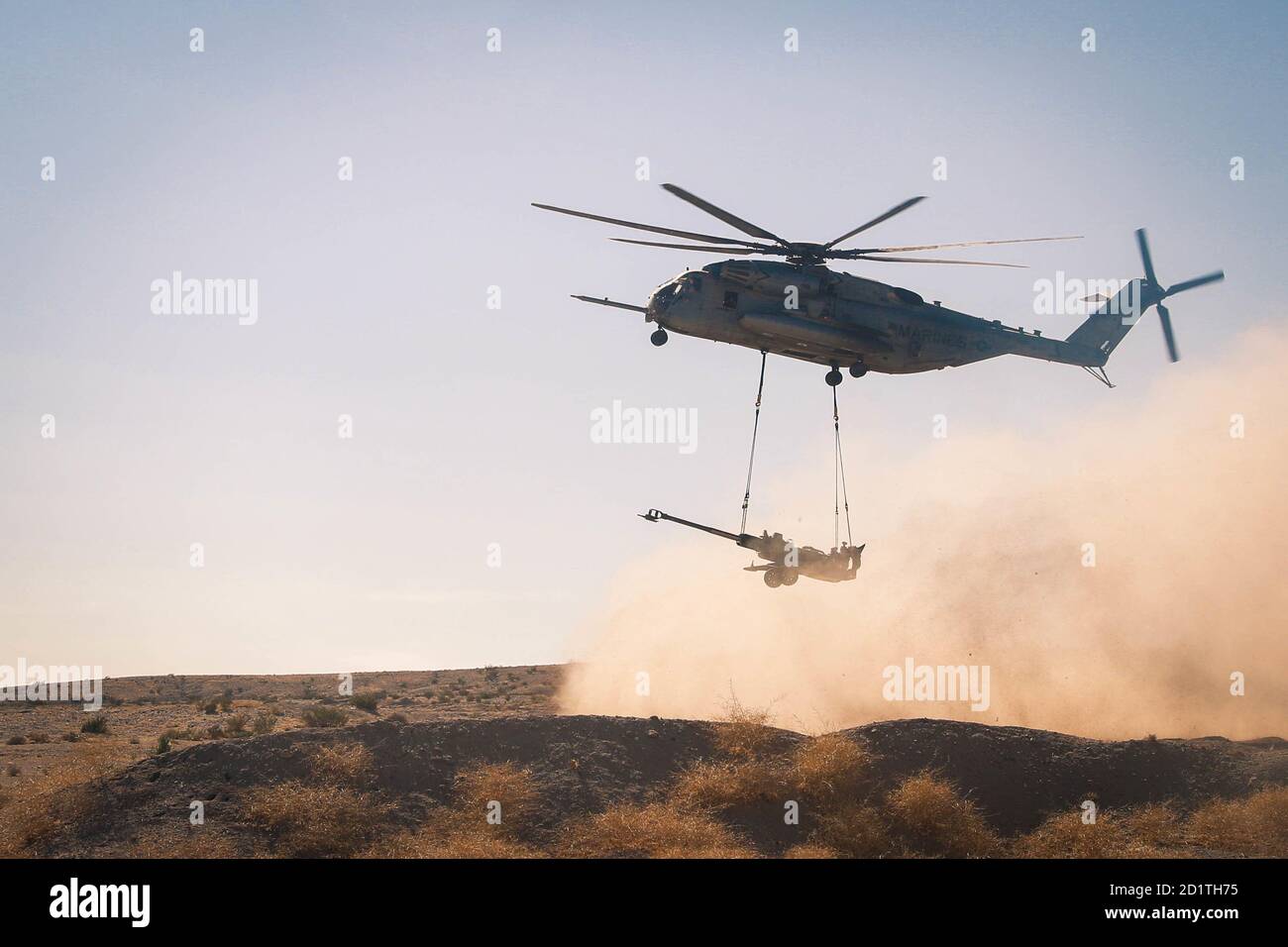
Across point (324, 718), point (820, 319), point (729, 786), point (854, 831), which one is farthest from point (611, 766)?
point (324, 718)

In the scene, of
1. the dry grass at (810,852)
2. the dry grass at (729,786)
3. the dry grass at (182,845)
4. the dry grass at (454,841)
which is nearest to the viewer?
the dry grass at (182,845)

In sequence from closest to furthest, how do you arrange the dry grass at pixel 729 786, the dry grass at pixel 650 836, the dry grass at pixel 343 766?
1. the dry grass at pixel 650 836
2. the dry grass at pixel 343 766
3. the dry grass at pixel 729 786

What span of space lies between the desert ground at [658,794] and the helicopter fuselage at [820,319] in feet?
31.4

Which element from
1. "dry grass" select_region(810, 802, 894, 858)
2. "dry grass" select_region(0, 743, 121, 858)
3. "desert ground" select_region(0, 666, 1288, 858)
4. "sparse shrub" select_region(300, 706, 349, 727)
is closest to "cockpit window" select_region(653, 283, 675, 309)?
"desert ground" select_region(0, 666, 1288, 858)

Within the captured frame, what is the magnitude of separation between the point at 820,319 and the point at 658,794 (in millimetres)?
12707

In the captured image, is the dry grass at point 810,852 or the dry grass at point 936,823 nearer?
the dry grass at point 810,852

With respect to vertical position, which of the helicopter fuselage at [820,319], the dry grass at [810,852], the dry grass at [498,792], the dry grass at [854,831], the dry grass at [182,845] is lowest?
the dry grass at [810,852]

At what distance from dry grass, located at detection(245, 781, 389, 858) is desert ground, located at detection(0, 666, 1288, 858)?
3 cm

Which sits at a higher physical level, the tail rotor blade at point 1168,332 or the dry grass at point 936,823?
the tail rotor blade at point 1168,332

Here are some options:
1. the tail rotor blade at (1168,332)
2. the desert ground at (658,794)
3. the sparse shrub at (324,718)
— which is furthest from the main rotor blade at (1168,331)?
the sparse shrub at (324,718)

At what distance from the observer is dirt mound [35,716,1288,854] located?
23266mm

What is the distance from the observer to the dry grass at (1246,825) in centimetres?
2330

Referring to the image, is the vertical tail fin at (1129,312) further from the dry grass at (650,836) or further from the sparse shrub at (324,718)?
the sparse shrub at (324,718)
